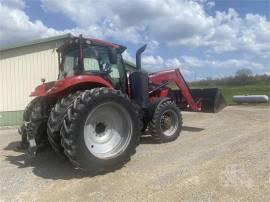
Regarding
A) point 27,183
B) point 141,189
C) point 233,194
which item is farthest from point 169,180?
point 27,183

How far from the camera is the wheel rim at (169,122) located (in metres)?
8.29

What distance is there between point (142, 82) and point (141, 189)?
3420 millimetres

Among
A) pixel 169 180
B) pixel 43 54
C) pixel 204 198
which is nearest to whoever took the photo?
pixel 204 198

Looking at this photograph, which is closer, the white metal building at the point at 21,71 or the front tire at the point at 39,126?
the front tire at the point at 39,126

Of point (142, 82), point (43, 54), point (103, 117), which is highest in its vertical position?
point (43, 54)

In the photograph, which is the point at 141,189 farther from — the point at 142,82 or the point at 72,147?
the point at 142,82

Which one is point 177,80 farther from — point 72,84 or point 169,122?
point 72,84

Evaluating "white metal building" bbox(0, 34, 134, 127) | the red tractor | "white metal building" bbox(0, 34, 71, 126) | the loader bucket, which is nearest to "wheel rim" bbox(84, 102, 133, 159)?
the red tractor

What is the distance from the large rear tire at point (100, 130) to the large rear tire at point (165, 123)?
1.72 m

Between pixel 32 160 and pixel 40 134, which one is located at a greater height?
pixel 40 134

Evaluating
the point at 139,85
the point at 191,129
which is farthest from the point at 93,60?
the point at 191,129

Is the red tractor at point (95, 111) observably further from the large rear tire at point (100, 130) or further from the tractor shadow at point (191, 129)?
the tractor shadow at point (191, 129)

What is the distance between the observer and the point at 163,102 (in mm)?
8227

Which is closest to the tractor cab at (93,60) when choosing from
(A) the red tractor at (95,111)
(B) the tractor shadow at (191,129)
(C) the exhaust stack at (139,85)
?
(A) the red tractor at (95,111)
